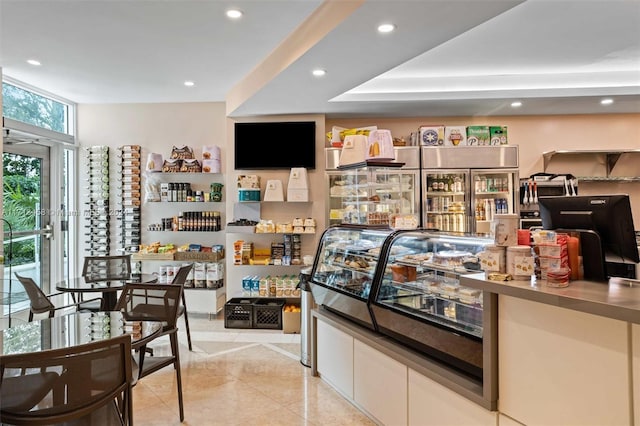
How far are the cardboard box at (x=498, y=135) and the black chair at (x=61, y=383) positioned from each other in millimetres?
4907

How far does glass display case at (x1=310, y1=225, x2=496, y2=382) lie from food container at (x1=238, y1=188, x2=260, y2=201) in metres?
2.28

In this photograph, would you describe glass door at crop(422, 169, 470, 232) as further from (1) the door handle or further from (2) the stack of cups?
(1) the door handle

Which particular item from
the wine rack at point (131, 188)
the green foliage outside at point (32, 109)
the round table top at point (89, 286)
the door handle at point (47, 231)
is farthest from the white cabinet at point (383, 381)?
the green foliage outside at point (32, 109)

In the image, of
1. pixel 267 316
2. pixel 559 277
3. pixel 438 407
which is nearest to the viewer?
pixel 559 277

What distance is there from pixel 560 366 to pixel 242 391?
253cm

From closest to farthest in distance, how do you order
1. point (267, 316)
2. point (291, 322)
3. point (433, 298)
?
point (433, 298)
point (291, 322)
point (267, 316)

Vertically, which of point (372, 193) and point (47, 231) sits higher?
point (372, 193)

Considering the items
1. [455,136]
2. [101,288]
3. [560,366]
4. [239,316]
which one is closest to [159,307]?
[101,288]

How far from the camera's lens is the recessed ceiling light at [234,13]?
317cm

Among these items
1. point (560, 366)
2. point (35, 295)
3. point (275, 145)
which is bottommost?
point (35, 295)

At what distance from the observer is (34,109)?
5.31 metres

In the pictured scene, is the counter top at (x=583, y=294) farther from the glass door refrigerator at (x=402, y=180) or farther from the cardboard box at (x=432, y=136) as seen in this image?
Result: the cardboard box at (x=432, y=136)

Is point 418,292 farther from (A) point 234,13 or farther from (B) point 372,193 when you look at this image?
(A) point 234,13

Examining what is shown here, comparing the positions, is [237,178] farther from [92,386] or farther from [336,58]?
[92,386]
